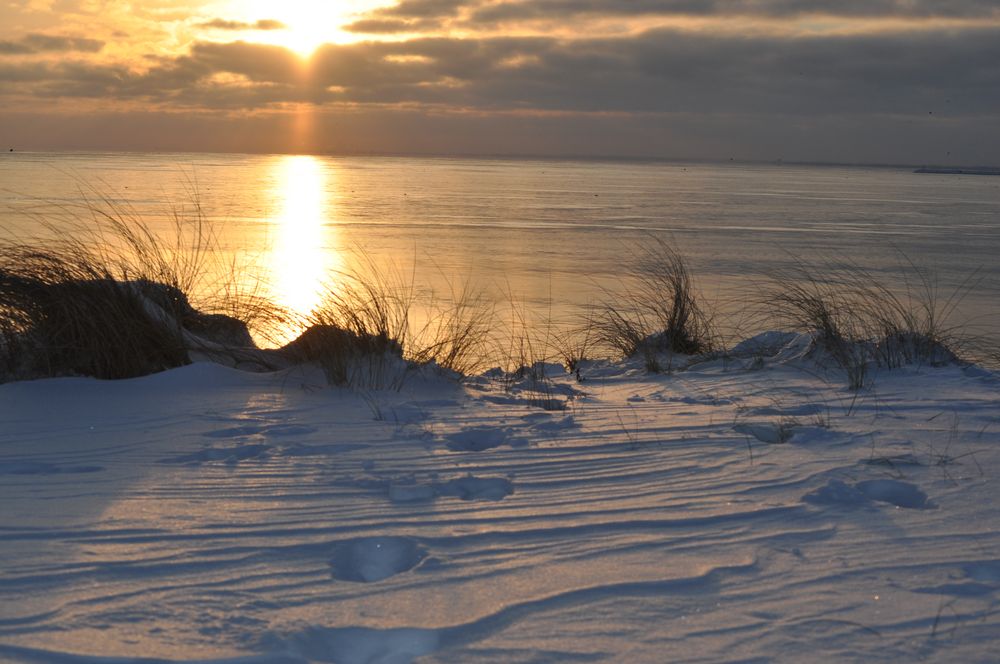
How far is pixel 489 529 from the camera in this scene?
270cm

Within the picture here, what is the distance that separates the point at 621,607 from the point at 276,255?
37.5ft

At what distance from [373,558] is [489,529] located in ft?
1.25

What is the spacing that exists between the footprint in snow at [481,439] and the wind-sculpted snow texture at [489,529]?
2cm

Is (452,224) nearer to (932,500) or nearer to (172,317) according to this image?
(172,317)

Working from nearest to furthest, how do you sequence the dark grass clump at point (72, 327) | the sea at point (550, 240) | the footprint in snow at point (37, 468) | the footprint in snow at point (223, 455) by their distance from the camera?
1. the footprint in snow at point (37, 468)
2. the footprint in snow at point (223, 455)
3. the dark grass clump at point (72, 327)
4. the sea at point (550, 240)

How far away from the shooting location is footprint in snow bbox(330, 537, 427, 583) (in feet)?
7.88

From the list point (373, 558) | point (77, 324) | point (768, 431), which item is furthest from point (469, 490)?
point (77, 324)

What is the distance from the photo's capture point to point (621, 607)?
7.22 feet

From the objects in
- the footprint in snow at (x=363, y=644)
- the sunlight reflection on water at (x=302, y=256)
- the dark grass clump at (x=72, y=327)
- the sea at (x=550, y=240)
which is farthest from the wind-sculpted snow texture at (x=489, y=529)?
the sea at (x=550, y=240)

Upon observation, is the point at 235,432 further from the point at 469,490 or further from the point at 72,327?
the point at 72,327

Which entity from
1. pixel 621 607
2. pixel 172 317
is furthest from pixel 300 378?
pixel 621 607

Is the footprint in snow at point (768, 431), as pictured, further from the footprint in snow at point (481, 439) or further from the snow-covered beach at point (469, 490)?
the footprint in snow at point (481, 439)

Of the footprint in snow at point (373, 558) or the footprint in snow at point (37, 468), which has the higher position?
the footprint in snow at point (37, 468)

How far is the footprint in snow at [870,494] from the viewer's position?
2928mm
